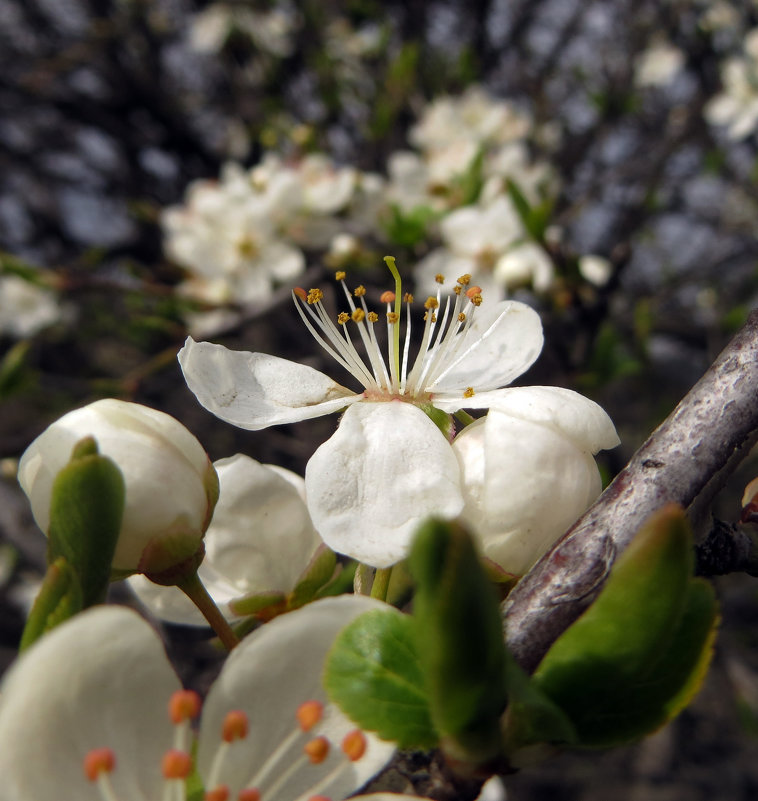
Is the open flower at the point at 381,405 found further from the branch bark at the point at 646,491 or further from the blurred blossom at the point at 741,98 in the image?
the blurred blossom at the point at 741,98

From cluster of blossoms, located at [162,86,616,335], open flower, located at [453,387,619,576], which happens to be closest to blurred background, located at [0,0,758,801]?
cluster of blossoms, located at [162,86,616,335]

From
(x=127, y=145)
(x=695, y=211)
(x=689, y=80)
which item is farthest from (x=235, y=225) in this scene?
(x=689, y=80)

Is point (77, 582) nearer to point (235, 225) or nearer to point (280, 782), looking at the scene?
point (280, 782)

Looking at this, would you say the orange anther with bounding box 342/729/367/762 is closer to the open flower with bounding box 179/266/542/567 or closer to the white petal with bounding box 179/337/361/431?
the open flower with bounding box 179/266/542/567

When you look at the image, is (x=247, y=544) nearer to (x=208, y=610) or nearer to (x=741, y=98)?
(x=208, y=610)

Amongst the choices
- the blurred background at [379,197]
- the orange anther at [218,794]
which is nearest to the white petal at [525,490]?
the orange anther at [218,794]

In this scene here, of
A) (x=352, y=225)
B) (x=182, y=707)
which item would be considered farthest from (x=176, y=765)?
(x=352, y=225)
